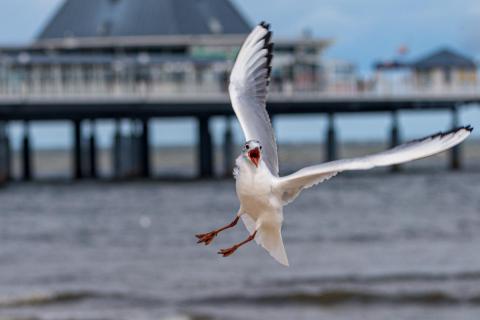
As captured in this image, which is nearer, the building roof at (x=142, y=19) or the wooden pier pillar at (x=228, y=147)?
the wooden pier pillar at (x=228, y=147)

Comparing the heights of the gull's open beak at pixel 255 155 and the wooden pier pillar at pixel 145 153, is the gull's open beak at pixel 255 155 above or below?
below

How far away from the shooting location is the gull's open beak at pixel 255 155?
416 cm

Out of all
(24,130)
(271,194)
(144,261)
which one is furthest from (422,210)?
(271,194)

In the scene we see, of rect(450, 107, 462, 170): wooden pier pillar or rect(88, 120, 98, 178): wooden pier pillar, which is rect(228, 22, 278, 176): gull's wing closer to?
rect(88, 120, 98, 178): wooden pier pillar

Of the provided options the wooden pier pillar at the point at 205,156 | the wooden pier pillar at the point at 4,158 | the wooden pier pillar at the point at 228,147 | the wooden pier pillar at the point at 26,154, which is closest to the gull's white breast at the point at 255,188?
the wooden pier pillar at the point at 4,158

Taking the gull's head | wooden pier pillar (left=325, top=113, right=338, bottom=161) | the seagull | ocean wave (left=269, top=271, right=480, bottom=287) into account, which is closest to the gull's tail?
the seagull

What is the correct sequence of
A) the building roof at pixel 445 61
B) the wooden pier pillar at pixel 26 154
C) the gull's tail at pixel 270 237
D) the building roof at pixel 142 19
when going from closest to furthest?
the gull's tail at pixel 270 237 → the wooden pier pillar at pixel 26 154 → the building roof at pixel 445 61 → the building roof at pixel 142 19

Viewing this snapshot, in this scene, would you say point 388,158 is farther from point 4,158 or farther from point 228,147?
point 228,147

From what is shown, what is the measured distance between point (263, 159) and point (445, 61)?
307 feet

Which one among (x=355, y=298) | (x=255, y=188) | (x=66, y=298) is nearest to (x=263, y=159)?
(x=255, y=188)

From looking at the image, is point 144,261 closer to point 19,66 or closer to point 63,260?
point 63,260

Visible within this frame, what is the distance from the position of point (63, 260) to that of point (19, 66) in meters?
58.6

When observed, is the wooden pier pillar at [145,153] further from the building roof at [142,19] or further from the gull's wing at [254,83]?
the gull's wing at [254,83]

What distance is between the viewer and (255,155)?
4184 millimetres
